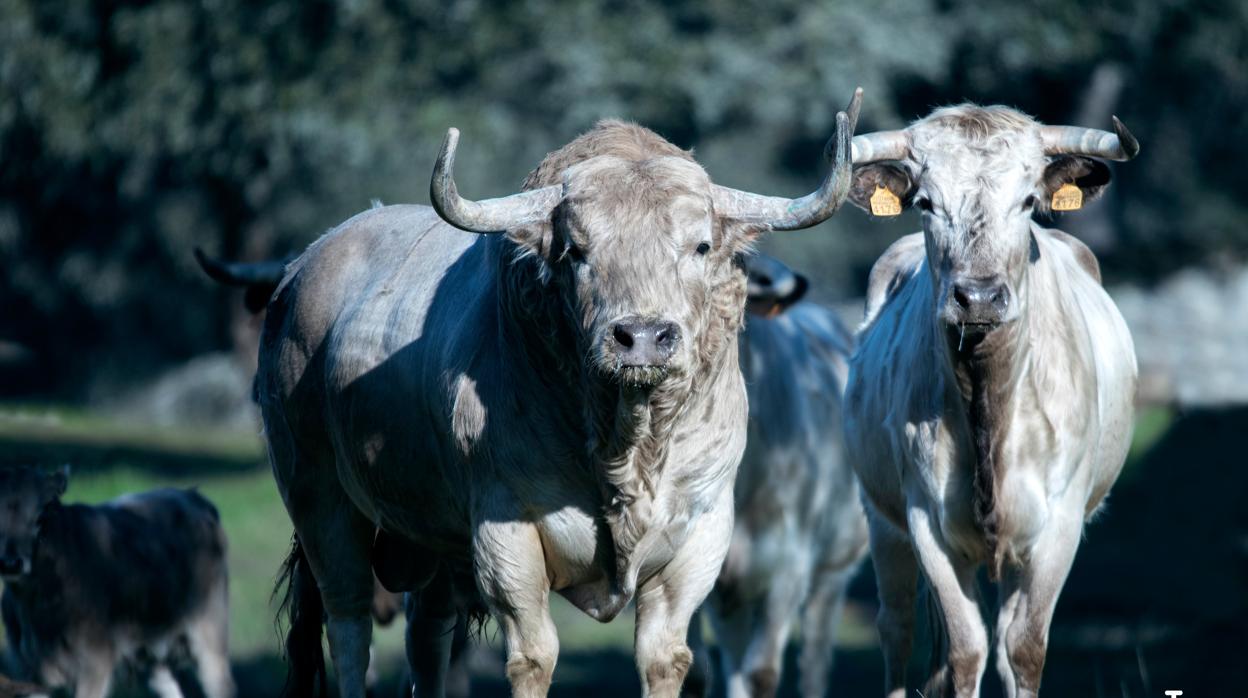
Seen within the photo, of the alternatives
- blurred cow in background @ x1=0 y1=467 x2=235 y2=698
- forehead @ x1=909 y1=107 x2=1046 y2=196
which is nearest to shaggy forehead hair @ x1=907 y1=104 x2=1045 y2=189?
forehead @ x1=909 y1=107 x2=1046 y2=196

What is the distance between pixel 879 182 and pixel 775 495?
3.03m

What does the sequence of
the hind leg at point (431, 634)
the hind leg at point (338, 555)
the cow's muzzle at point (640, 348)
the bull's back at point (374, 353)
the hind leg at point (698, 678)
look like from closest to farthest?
the cow's muzzle at point (640, 348) → the bull's back at point (374, 353) → the hind leg at point (338, 555) → the hind leg at point (431, 634) → the hind leg at point (698, 678)

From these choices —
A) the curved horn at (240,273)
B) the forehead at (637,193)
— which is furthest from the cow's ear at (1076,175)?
the curved horn at (240,273)

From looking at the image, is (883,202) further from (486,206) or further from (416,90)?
(416,90)

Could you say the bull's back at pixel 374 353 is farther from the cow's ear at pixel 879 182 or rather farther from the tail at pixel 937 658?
the tail at pixel 937 658

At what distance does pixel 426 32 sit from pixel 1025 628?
15397 millimetres

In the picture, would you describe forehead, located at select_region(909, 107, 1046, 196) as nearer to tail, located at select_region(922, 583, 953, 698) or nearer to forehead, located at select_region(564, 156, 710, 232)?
forehead, located at select_region(564, 156, 710, 232)

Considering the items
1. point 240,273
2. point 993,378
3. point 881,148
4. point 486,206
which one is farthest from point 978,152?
point 240,273

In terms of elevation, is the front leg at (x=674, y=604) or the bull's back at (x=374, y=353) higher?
the bull's back at (x=374, y=353)

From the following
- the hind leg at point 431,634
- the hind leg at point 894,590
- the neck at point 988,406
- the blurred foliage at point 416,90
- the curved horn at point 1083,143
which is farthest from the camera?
the blurred foliage at point 416,90

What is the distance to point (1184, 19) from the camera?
2350 cm

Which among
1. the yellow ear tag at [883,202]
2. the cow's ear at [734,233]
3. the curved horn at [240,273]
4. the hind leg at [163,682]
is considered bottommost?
the hind leg at [163,682]

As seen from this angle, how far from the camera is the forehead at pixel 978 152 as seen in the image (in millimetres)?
6164

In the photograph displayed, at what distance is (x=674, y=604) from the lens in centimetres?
564
